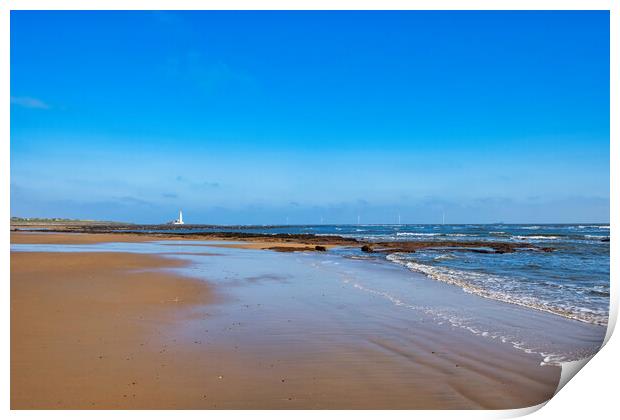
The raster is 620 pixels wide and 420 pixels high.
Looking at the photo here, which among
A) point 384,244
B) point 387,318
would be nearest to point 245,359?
point 387,318

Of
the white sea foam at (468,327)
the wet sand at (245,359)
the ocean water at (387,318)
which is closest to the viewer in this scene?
the wet sand at (245,359)

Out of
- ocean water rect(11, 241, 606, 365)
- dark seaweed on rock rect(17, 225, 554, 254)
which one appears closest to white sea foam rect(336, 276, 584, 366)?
ocean water rect(11, 241, 606, 365)

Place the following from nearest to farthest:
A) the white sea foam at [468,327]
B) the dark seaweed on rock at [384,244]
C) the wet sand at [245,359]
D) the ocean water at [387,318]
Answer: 1. the wet sand at [245,359]
2. the white sea foam at [468,327]
3. the ocean water at [387,318]
4. the dark seaweed on rock at [384,244]

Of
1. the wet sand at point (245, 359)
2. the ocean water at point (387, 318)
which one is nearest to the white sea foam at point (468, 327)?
the ocean water at point (387, 318)

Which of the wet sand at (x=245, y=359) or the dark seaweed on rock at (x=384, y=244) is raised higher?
the wet sand at (x=245, y=359)

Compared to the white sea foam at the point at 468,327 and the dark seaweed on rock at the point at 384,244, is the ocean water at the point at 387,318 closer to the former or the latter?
the white sea foam at the point at 468,327

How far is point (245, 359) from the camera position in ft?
17.5

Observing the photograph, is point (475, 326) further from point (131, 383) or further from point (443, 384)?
point (131, 383)

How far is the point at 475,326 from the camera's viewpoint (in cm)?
740

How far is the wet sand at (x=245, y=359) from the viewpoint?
4.30 m

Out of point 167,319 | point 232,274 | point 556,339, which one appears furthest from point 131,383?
point 232,274

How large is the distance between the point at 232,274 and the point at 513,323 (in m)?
9.34

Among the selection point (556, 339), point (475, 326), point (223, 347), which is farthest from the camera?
point (475, 326)
